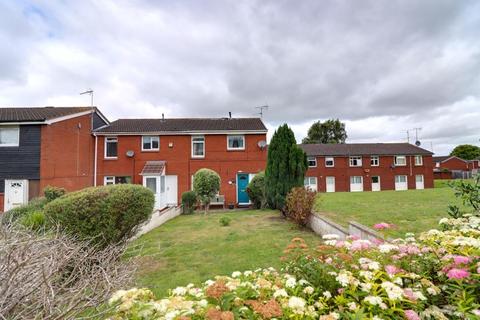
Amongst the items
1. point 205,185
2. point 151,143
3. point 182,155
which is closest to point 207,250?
point 205,185

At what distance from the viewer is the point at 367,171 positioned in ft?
108

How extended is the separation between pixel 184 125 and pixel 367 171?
25540 mm

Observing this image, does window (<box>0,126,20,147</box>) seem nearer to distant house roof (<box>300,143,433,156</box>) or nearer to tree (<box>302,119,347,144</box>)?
distant house roof (<box>300,143,433,156</box>)

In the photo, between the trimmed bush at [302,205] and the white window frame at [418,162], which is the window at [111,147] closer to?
the trimmed bush at [302,205]

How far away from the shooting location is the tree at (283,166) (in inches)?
465

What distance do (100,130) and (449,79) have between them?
2574cm

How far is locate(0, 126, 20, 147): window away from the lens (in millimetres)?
15125

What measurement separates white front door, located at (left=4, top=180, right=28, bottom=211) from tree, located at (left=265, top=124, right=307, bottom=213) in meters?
14.5

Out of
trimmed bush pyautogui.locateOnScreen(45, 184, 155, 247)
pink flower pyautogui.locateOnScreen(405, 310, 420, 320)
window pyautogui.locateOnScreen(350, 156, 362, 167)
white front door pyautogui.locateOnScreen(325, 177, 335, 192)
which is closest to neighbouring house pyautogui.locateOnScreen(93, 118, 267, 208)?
trimmed bush pyautogui.locateOnScreen(45, 184, 155, 247)

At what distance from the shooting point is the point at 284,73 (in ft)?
50.6

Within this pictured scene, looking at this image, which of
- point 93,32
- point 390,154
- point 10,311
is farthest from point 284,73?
point 390,154

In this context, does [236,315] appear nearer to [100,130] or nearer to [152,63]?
[152,63]

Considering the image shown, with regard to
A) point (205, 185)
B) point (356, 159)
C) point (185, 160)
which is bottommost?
point (205, 185)

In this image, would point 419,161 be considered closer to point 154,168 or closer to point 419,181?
point 419,181
